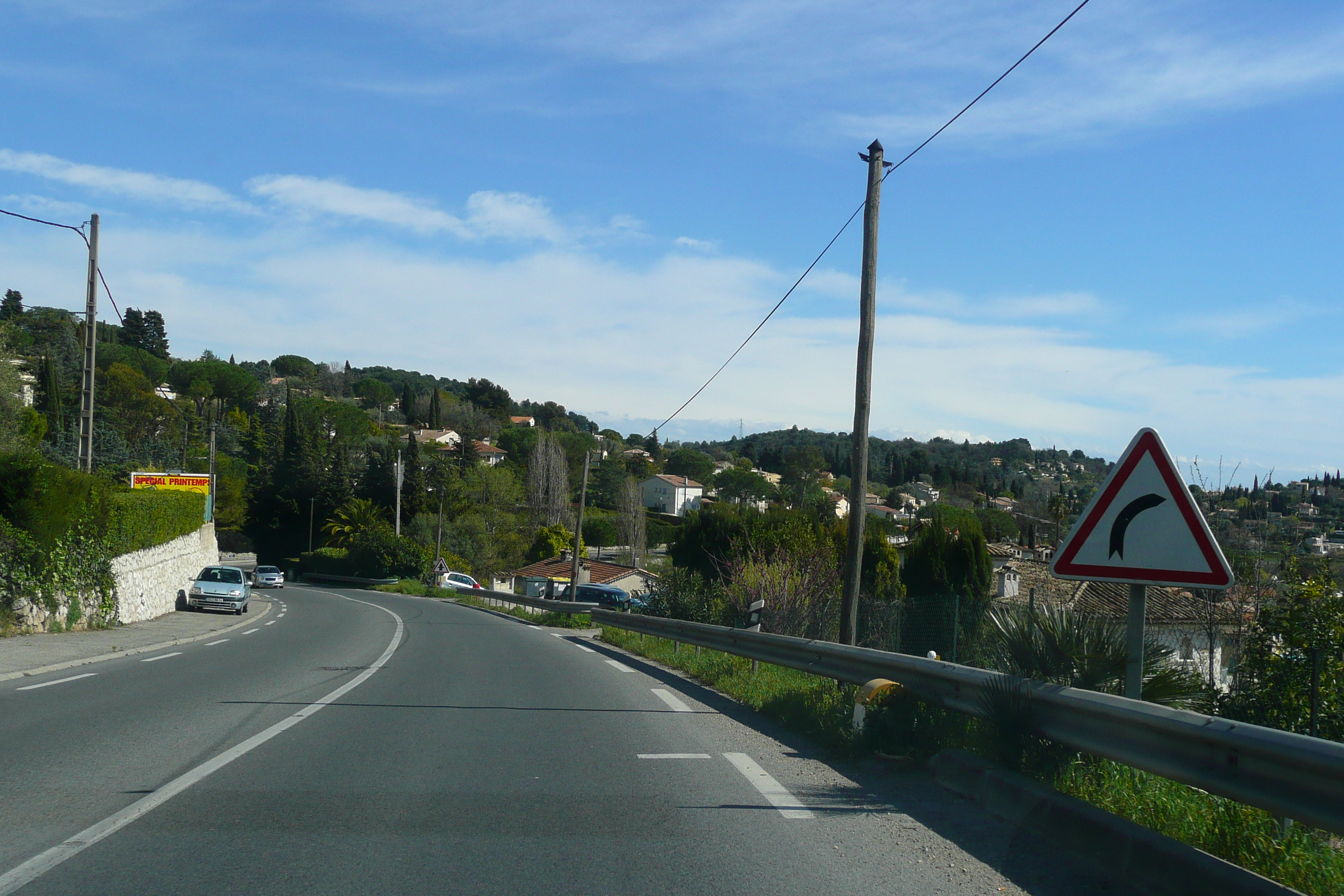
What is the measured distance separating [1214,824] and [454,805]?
4.10 meters

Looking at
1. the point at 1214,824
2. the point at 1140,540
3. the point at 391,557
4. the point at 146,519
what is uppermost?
the point at 1140,540

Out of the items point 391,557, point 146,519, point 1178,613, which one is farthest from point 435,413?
point 1178,613

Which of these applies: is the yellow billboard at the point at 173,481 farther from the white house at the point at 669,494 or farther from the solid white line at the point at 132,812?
the white house at the point at 669,494

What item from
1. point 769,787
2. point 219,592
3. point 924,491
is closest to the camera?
point 769,787

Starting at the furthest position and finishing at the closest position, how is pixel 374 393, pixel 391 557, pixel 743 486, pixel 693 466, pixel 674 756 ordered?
pixel 374 393 < pixel 693 466 < pixel 743 486 < pixel 391 557 < pixel 674 756

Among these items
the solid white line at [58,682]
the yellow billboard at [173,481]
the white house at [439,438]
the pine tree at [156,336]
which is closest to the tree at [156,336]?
the pine tree at [156,336]

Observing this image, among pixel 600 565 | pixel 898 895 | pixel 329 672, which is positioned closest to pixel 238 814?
pixel 898 895

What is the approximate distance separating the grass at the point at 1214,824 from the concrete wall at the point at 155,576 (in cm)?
2220

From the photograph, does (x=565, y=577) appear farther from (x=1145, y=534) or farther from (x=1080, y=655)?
(x=1145, y=534)

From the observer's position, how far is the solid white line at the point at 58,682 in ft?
36.4

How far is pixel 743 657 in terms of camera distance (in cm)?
1414

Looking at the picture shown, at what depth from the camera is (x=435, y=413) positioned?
160m

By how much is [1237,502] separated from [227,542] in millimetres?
100297

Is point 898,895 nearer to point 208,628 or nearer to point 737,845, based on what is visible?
point 737,845
